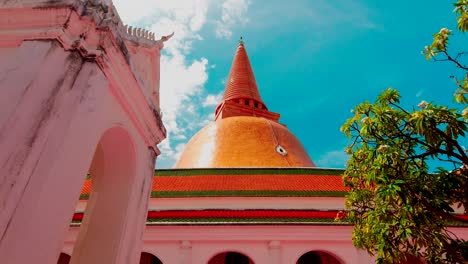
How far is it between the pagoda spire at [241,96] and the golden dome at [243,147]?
4.62m

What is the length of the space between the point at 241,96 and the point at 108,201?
22026 mm

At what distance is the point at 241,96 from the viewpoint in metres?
25.4

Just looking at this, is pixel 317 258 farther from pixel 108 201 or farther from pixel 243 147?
pixel 108 201

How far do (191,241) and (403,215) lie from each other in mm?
5522

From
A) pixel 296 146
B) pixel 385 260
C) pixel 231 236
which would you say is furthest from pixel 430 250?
pixel 296 146

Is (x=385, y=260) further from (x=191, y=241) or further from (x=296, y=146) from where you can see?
(x=296, y=146)

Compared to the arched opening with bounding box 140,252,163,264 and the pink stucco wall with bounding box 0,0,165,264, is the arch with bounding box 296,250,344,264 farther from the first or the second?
the pink stucco wall with bounding box 0,0,165,264

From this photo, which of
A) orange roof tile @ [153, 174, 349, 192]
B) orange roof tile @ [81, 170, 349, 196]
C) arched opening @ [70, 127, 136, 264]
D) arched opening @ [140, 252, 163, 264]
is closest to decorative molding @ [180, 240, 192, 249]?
orange roof tile @ [81, 170, 349, 196]

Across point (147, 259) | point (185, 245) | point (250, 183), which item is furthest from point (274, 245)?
point (147, 259)

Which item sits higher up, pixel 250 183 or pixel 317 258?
pixel 250 183

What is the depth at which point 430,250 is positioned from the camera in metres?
4.28

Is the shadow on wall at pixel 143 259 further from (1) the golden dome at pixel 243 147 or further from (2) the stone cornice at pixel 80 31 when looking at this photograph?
(2) the stone cornice at pixel 80 31

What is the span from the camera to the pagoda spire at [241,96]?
23625 mm

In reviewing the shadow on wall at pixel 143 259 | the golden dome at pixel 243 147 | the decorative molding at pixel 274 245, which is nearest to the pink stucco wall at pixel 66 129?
the decorative molding at pixel 274 245
